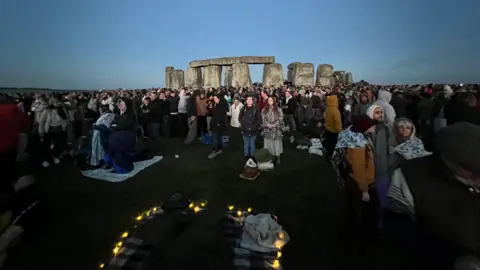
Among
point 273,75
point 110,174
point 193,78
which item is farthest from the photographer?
point 193,78

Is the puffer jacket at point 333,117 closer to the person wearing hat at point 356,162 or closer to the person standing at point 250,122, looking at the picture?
the person standing at point 250,122

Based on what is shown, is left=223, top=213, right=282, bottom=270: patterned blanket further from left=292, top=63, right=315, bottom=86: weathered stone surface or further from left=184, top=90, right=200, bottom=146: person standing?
left=292, top=63, right=315, bottom=86: weathered stone surface

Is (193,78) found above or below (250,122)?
above

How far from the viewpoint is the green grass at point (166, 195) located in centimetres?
380

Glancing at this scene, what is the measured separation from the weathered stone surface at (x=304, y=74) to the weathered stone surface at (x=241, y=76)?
6504mm

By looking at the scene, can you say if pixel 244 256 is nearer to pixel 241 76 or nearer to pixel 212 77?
pixel 241 76

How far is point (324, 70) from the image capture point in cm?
3775

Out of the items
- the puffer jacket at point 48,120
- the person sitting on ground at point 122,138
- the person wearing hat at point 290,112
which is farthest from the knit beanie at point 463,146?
the person wearing hat at point 290,112

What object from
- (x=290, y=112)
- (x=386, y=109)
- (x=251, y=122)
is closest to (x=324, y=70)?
(x=290, y=112)

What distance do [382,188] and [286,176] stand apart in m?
3.52

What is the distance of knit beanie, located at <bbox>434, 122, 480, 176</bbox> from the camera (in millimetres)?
1835

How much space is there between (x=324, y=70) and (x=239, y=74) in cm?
1169

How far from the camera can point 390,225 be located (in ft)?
7.81

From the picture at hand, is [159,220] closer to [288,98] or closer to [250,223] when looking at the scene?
[250,223]
